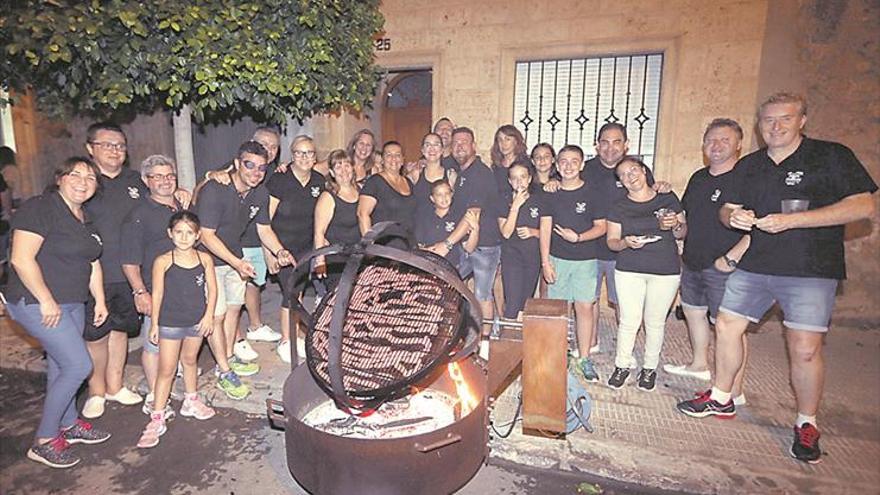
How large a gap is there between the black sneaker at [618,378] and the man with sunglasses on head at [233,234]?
2.90 m

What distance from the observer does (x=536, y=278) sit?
185 inches

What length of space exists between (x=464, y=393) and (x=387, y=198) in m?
2.20

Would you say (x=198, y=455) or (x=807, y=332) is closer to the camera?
(x=807, y=332)

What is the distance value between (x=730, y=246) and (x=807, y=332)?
2.72ft

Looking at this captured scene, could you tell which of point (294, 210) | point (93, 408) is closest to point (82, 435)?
point (93, 408)

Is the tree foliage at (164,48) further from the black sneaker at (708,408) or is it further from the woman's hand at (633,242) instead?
the black sneaker at (708,408)

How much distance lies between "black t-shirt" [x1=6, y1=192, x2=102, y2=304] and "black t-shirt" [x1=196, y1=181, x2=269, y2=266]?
30.7 inches

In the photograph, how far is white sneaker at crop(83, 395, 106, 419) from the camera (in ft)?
12.9

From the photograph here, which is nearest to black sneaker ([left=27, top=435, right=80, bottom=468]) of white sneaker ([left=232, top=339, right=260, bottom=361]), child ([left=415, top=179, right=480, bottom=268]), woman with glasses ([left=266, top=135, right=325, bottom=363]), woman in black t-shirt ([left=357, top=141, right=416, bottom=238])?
white sneaker ([left=232, top=339, right=260, bottom=361])

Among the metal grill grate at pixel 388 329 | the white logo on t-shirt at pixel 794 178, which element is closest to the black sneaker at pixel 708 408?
the white logo on t-shirt at pixel 794 178

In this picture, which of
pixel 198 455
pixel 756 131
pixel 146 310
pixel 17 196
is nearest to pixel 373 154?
pixel 146 310

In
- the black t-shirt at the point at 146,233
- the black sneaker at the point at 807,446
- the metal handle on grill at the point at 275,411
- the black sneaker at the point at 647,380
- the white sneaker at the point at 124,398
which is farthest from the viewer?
the black sneaker at the point at 647,380

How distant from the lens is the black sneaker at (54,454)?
3354 mm

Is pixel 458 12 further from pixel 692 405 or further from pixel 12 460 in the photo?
pixel 12 460
